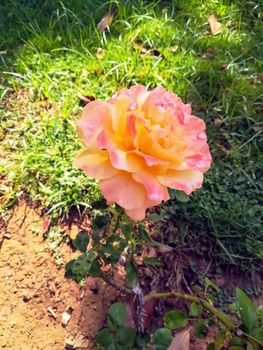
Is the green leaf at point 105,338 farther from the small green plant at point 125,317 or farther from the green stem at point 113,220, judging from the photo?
the green stem at point 113,220

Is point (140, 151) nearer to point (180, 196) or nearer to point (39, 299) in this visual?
point (180, 196)

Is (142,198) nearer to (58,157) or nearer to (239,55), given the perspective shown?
(58,157)

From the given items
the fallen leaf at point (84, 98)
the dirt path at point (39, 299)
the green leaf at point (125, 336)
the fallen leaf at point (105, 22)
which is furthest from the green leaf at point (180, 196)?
the fallen leaf at point (105, 22)

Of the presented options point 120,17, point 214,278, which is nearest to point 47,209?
point 214,278

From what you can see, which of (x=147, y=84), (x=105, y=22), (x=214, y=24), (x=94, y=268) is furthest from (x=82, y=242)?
(x=214, y=24)

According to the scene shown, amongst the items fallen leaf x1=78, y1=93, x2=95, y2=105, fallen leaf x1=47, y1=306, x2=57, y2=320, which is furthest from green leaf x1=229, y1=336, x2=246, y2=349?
fallen leaf x1=78, y1=93, x2=95, y2=105

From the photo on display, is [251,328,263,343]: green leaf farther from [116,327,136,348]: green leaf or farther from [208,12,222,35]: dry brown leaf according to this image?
[208,12,222,35]: dry brown leaf
